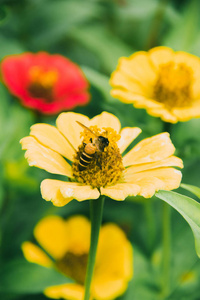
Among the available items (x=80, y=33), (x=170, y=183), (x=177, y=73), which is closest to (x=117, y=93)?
(x=177, y=73)

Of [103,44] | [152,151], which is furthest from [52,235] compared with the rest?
[103,44]

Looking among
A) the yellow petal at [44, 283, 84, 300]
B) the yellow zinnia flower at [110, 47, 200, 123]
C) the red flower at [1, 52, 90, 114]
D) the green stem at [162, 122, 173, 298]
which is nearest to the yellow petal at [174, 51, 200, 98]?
the yellow zinnia flower at [110, 47, 200, 123]

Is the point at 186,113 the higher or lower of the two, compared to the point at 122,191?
higher

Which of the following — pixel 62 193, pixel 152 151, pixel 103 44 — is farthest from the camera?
pixel 103 44

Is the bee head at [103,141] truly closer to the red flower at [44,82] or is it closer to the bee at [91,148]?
the bee at [91,148]

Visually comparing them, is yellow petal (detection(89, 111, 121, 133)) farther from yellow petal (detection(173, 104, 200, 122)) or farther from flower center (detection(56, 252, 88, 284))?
Answer: flower center (detection(56, 252, 88, 284))

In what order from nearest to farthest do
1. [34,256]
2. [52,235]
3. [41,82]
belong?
1. [34,256]
2. [52,235]
3. [41,82]

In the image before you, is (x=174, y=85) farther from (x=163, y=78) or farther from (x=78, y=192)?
(x=78, y=192)
